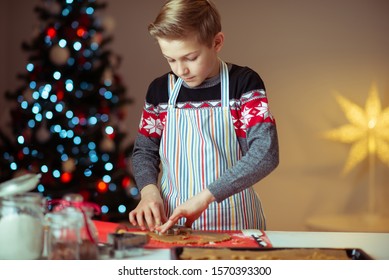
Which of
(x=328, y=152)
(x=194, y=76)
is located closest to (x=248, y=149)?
(x=194, y=76)

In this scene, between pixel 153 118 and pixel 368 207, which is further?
pixel 368 207

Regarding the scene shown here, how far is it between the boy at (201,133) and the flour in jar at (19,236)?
0.29 m

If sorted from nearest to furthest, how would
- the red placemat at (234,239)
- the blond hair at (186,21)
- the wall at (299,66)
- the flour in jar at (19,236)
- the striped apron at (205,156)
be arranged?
the flour in jar at (19,236) < the red placemat at (234,239) < the blond hair at (186,21) < the striped apron at (205,156) < the wall at (299,66)

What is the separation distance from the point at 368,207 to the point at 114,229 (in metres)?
0.96

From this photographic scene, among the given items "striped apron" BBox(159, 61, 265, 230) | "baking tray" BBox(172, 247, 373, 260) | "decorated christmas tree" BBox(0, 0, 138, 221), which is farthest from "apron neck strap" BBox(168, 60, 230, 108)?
"decorated christmas tree" BBox(0, 0, 138, 221)

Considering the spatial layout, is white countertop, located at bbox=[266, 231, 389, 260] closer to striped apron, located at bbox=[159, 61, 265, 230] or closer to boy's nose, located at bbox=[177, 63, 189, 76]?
striped apron, located at bbox=[159, 61, 265, 230]

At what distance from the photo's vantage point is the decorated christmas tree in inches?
75.9

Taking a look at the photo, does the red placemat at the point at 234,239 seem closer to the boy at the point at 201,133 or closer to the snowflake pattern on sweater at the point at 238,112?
the boy at the point at 201,133

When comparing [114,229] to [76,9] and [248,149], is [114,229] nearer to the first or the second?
[248,149]

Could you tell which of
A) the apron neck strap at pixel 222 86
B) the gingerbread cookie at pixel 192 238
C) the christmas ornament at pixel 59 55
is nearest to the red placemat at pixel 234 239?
the gingerbread cookie at pixel 192 238

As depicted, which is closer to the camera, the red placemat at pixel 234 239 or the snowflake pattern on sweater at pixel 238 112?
the red placemat at pixel 234 239

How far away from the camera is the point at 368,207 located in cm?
166

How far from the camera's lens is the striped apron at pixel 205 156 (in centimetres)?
112
